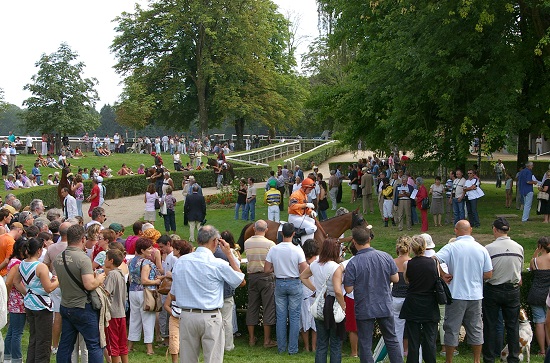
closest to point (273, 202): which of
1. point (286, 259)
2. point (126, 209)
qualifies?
point (126, 209)

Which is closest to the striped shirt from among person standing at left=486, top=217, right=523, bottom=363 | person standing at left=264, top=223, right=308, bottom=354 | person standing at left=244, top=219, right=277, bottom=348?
person standing at left=244, top=219, right=277, bottom=348

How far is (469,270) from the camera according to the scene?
820 cm

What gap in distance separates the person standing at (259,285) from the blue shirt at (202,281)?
2726mm

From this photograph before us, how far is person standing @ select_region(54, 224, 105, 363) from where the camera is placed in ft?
23.2

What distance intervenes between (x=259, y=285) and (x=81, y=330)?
3070 mm

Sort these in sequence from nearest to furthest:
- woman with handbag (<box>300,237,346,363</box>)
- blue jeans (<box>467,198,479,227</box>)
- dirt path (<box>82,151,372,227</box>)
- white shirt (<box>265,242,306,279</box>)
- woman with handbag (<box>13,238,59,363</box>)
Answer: woman with handbag (<box>300,237,346,363</box>) → woman with handbag (<box>13,238,59,363</box>) → white shirt (<box>265,242,306,279</box>) → blue jeans (<box>467,198,479,227</box>) → dirt path (<box>82,151,372,227</box>)

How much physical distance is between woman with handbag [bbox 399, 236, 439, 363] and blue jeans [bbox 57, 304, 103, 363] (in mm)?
3385

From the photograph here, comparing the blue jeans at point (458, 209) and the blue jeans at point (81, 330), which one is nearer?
the blue jeans at point (81, 330)

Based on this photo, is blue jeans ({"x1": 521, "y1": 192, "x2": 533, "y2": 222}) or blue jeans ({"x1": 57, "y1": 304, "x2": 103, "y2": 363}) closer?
blue jeans ({"x1": 57, "y1": 304, "x2": 103, "y2": 363})

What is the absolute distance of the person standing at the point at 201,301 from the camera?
22.0ft

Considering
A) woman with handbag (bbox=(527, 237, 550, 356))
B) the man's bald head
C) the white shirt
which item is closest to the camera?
the man's bald head

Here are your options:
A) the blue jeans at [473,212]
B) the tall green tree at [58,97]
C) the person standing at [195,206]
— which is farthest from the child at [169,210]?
the tall green tree at [58,97]

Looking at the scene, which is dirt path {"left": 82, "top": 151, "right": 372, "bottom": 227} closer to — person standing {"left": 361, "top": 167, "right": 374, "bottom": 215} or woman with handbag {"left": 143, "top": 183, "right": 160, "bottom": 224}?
woman with handbag {"left": 143, "top": 183, "right": 160, "bottom": 224}

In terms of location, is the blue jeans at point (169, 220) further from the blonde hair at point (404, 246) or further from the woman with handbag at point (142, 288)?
the blonde hair at point (404, 246)
